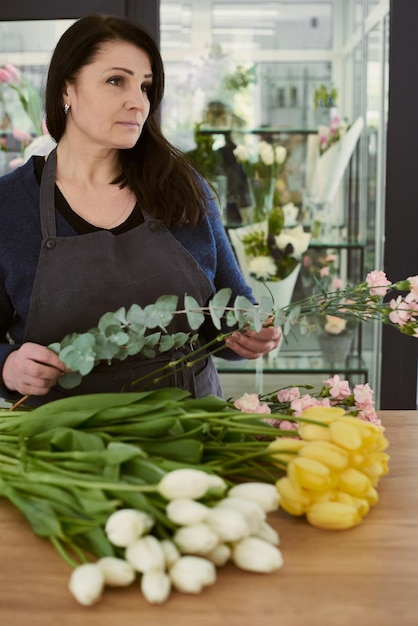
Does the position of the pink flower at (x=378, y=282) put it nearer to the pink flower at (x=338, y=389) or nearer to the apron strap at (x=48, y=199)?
the pink flower at (x=338, y=389)

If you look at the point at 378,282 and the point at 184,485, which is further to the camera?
the point at 378,282

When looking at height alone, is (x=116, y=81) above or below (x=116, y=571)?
above

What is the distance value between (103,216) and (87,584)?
44.0 inches

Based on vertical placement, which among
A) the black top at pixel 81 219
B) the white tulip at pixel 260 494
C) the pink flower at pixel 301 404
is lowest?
the white tulip at pixel 260 494

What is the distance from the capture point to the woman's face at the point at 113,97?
5.88 ft

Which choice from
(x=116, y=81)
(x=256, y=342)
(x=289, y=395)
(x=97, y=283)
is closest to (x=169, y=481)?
Answer: (x=289, y=395)

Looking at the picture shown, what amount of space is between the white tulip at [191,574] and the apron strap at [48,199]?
1.02 meters

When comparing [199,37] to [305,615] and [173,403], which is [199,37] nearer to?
[173,403]

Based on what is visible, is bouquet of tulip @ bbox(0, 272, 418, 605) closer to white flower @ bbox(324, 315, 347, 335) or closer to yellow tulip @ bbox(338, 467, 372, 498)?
yellow tulip @ bbox(338, 467, 372, 498)

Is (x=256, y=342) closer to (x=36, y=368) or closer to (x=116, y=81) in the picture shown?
(x=36, y=368)

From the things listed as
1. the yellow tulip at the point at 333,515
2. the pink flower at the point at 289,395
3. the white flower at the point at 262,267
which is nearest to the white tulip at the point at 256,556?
the yellow tulip at the point at 333,515

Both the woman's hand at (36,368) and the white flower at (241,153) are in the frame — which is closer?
the woman's hand at (36,368)

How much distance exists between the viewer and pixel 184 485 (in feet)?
3.00

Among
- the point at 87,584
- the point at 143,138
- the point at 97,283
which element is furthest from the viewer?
the point at 143,138
